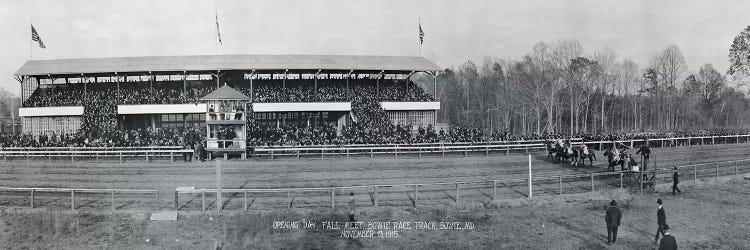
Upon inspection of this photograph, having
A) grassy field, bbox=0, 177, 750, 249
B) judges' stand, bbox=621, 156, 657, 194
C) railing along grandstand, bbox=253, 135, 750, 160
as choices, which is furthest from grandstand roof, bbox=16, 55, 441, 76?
grassy field, bbox=0, 177, 750, 249

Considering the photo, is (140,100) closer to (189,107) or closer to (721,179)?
(189,107)

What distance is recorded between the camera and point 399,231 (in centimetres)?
1484

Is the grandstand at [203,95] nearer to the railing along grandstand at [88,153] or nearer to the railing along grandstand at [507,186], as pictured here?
the railing along grandstand at [88,153]

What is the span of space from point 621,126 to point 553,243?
253 ft

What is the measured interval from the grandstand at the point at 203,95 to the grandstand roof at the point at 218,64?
0.08 m

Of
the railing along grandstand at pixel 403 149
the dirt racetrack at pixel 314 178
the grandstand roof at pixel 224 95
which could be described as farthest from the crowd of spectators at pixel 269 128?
the dirt racetrack at pixel 314 178

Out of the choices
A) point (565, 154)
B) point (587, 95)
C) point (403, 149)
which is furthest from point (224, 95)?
point (587, 95)

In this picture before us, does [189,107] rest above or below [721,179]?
above

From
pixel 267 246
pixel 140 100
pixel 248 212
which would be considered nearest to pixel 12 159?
pixel 140 100

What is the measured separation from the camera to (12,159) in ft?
103

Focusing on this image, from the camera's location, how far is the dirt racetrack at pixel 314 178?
1811 centimetres

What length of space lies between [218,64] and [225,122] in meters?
14.5

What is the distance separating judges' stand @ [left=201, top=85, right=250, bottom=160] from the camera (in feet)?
94.2

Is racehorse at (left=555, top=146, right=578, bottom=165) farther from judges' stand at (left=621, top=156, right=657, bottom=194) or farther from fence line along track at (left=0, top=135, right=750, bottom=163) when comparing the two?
judges' stand at (left=621, top=156, right=657, bottom=194)
